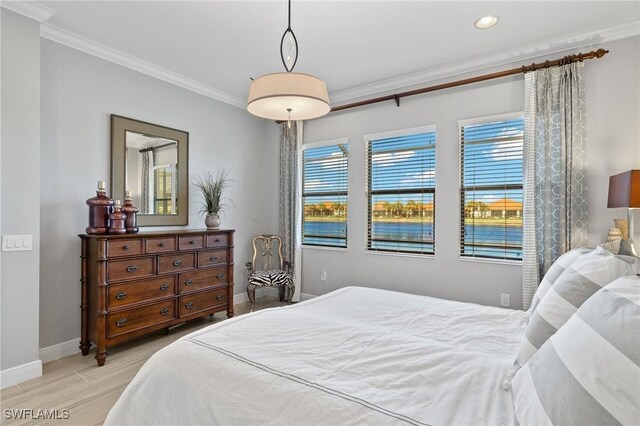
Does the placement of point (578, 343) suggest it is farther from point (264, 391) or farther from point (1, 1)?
point (1, 1)

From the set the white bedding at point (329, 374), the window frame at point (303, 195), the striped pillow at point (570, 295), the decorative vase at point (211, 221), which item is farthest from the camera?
the window frame at point (303, 195)

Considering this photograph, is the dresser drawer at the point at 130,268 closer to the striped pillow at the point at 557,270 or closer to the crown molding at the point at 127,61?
the crown molding at the point at 127,61

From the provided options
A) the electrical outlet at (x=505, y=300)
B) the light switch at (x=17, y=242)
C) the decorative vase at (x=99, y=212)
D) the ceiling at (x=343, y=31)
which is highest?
the ceiling at (x=343, y=31)

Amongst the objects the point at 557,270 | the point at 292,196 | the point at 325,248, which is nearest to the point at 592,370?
the point at 557,270

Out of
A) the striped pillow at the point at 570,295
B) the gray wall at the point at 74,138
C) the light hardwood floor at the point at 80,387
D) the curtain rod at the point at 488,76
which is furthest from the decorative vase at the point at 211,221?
the striped pillow at the point at 570,295

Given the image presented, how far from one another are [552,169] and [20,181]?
4537 millimetres

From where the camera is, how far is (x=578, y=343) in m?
0.84

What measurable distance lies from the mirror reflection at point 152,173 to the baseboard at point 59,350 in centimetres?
139

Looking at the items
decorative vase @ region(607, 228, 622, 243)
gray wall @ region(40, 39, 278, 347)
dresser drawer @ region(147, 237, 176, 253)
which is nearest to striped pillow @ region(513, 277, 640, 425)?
decorative vase @ region(607, 228, 622, 243)

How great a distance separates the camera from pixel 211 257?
3.72m

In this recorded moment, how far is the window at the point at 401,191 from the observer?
149 inches

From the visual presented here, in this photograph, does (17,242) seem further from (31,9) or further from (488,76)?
(488,76)

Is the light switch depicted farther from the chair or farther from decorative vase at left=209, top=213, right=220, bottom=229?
the chair

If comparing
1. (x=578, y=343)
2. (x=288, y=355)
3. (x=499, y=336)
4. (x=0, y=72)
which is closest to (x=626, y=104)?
(x=499, y=336)
